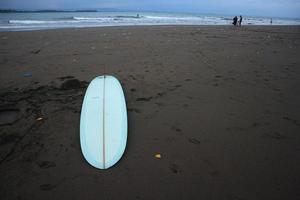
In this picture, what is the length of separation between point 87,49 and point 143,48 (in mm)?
2009

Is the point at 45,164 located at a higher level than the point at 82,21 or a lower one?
lower

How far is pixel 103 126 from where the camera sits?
249 centimetres

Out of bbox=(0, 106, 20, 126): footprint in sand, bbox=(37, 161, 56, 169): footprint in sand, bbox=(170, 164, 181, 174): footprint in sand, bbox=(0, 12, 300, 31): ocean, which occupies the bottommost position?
bbox=(37, 161, 56, 169): footprint in sand

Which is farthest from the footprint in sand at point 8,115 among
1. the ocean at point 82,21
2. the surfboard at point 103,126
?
the ocean at point 82,21

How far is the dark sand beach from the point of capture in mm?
1745

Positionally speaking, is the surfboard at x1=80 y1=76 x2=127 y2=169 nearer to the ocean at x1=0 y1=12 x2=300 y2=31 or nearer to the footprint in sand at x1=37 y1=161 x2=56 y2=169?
the footprint in sand at x1=37 y1=161 x2=56 y2=169

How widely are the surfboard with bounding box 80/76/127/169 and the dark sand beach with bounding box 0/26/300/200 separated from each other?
0.31 feet

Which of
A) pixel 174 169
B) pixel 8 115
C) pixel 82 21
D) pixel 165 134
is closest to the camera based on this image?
pixel 174 169

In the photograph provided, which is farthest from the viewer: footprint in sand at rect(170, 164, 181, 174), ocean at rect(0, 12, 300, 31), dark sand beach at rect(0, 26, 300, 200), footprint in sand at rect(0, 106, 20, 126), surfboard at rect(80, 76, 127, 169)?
ocean at rect(0, 12, 300, 31)

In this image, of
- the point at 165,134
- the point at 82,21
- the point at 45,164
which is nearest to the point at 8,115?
the point at 45,164

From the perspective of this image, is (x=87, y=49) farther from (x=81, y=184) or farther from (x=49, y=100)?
(x=81, y=184)

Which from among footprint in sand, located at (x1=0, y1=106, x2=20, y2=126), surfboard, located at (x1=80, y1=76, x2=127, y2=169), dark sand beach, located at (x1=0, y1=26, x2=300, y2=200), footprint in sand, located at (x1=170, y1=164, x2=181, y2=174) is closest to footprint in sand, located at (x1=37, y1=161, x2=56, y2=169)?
dark sand beach, located at (x1=0, y1=26, x2=300, y2=200)

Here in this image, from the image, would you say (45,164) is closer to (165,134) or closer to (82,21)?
(165,134)

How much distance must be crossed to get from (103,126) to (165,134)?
31.9 inches
